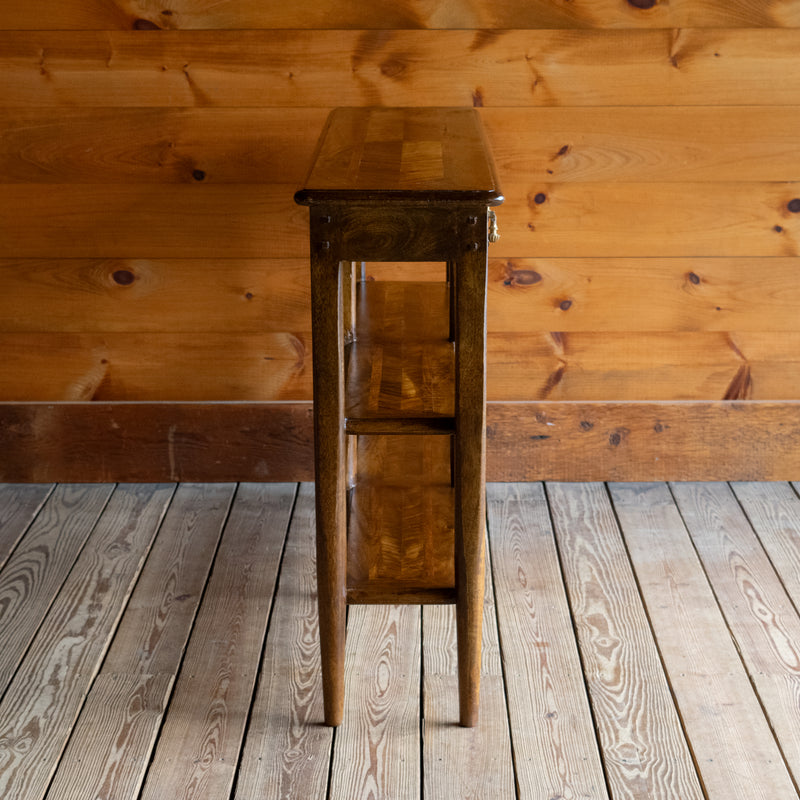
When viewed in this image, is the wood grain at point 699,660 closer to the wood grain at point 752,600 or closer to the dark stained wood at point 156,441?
the wood grain at point 752,600

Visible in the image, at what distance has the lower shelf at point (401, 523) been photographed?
1.63m

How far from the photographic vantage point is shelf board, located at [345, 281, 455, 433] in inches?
59.1

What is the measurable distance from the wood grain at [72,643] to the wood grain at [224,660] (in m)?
0.17

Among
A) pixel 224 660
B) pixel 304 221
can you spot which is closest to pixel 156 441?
pixel 304 221

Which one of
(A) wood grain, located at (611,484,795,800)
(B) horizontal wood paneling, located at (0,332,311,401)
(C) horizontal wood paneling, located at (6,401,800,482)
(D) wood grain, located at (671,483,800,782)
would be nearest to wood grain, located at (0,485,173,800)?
(C) horizontal wood paneling, located at (6,401,800,482)

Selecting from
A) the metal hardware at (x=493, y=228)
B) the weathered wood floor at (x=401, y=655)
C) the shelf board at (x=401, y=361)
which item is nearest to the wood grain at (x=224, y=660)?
the weathered wood floor at (x=401, y=655)

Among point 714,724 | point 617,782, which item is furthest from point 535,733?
point 714,724

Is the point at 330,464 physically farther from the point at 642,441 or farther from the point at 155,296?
the point at 642,441

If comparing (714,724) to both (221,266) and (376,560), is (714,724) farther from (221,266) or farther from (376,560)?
(221,266)

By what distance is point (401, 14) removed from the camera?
217 centimetres

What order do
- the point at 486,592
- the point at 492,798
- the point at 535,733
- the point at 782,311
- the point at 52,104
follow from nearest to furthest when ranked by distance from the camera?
the point at 492,798, the point at 535,733, the point at 486,592, the point at 52,104, the point at 782,311

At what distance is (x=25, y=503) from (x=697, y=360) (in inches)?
65.4

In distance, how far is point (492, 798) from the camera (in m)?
1.53

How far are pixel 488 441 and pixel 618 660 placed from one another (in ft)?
2.52
